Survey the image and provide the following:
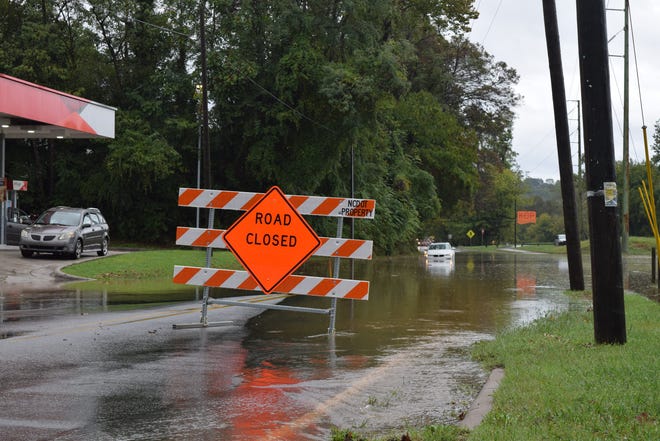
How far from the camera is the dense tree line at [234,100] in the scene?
4159cm

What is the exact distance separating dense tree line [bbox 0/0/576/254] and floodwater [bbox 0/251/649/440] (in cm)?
2339

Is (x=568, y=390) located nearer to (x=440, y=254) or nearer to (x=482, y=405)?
(x=482, y=405)

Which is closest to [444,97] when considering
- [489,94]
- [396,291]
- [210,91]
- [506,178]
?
[489,94]

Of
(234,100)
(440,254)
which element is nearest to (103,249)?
(234,100)

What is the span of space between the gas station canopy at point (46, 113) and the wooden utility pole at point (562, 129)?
17.3m

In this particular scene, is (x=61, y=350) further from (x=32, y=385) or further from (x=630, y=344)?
(x=630, y=344)

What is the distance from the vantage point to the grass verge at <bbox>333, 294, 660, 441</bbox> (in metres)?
5.63

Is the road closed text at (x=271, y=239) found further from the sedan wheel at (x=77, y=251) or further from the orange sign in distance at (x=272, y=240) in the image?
the sedan wheel at (x=77, y=251)

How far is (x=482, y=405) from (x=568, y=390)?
0.82 meters

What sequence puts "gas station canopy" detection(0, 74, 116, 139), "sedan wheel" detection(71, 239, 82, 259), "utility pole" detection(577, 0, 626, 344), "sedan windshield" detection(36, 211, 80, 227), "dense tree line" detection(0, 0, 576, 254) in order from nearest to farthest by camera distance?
"utility pole" detection(577, 0, 626, 344) < "sedan wheel" detection(71, 239, 82, 259) < "gas station canopy" detection(0, 74, 116, 139) < "sedan windshield" detection(36, 211, 80, 227) < "dense tree line" detection(0, 0, 576, 254)

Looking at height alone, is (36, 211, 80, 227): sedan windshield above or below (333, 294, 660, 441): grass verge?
above

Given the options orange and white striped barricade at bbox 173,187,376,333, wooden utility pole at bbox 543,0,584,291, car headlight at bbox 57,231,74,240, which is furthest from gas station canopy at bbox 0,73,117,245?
orange and white striped barricade at bbox 173,187,376,333

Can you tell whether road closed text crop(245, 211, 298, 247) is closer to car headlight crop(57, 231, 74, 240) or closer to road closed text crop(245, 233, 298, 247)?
road closed text crop(245, 233, 298, 247)

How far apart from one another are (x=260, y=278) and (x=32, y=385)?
4.06 metres
